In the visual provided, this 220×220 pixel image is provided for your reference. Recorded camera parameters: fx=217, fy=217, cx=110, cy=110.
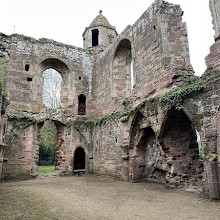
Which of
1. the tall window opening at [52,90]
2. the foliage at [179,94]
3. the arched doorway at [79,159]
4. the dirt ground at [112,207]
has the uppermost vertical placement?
the tall window opening at [52,90]

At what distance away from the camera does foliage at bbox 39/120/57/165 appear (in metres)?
19.1

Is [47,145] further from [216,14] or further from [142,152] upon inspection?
[216,14]

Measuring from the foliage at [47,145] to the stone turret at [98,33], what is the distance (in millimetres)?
8989

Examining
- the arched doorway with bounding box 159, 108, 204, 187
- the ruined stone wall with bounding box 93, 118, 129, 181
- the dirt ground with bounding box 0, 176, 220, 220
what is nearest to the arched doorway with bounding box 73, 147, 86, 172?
the ruined stone wall with bounding box 93, 118, 129, 181

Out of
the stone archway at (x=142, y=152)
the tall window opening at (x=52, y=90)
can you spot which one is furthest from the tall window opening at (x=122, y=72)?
the tall window opening at (x=52, y=90)

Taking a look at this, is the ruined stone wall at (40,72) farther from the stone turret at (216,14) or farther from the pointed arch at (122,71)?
the stone turret at (216,14)

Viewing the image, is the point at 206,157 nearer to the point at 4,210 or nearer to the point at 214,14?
the point at 214,14

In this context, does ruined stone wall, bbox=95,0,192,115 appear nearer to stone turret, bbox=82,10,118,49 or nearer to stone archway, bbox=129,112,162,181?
stone archway, bbox=129,112,162,181

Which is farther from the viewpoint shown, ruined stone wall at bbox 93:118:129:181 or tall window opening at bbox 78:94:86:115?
tall window opening at bbox 78:94:86:115

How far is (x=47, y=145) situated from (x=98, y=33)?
10592 mm

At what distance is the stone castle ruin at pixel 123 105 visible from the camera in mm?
5664

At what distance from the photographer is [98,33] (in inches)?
567

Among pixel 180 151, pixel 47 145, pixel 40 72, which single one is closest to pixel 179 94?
pixel 180 151

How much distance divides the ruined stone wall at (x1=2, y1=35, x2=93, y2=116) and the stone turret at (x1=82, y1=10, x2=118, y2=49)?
5.27 feet
